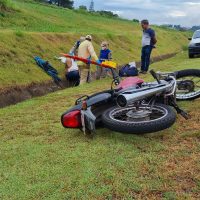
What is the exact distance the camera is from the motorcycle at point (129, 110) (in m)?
5.85

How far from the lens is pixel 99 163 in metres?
5.38

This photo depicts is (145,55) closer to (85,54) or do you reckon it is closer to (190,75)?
(85,54)

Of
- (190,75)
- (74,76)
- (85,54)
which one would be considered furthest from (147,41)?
(190,75)

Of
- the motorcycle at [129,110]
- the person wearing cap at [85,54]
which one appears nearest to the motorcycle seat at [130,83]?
the motorcycle at [129,110]

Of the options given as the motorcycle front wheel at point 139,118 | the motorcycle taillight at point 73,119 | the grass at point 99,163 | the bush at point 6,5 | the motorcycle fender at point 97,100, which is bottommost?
the grass at point 99,163

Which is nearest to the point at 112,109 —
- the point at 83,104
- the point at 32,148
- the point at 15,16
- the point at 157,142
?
the point at 83,104

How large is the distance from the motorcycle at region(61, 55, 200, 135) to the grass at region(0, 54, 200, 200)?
249mm

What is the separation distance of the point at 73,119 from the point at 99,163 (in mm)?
1249

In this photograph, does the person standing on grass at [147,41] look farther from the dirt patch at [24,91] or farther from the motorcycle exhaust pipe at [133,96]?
Answer: the motorcycle exhaust pipe at [133,96]

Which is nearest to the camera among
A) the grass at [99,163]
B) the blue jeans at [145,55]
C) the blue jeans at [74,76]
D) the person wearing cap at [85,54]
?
the grass at [99,163]

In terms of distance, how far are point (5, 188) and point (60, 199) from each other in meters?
0.73

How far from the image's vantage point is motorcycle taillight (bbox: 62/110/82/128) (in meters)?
6.43

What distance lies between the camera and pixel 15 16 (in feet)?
79.5

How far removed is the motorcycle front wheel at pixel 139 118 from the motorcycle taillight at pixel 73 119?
407 mm
